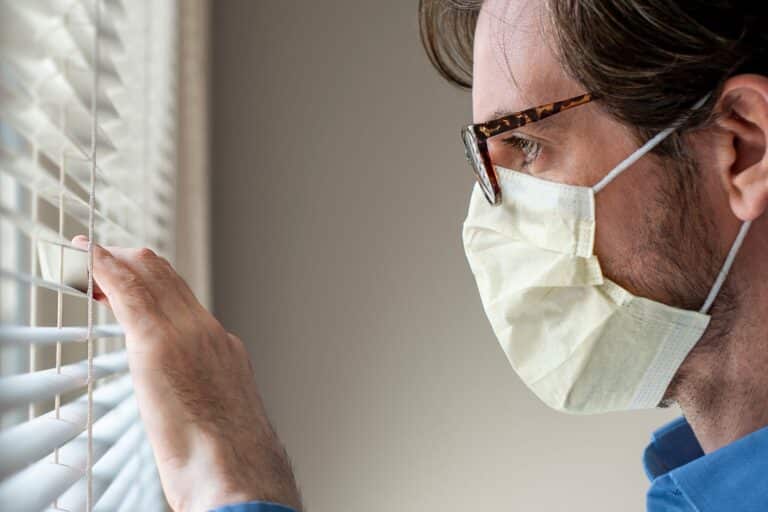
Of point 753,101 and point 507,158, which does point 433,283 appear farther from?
point 753,101

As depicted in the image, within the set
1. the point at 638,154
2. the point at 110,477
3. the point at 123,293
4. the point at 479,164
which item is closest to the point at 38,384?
the point at 123,293

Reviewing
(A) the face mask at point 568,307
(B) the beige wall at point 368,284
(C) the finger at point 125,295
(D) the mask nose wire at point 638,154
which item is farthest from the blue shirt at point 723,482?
(B) the beige wall at point 368,284

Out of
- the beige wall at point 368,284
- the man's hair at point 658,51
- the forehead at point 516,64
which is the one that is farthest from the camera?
the beige wall at point 368,284

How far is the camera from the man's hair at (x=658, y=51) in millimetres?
957

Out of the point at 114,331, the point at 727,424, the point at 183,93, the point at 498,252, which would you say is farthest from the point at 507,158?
the point at 183,93

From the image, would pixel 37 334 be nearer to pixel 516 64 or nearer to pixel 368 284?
pixel 516 64

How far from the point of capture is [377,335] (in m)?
2.55

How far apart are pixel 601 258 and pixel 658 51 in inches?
9.8

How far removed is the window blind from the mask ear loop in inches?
27.0

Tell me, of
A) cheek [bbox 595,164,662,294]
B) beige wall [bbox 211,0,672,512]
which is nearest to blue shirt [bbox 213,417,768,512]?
cheek [bbox 595,164,662,294]

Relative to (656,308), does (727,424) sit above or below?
below

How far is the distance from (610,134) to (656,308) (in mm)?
213

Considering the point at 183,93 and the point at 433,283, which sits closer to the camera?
the point at 183,93

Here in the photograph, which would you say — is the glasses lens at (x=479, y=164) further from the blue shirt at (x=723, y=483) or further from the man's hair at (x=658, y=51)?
the blue shirt at (x=723, y=483)
